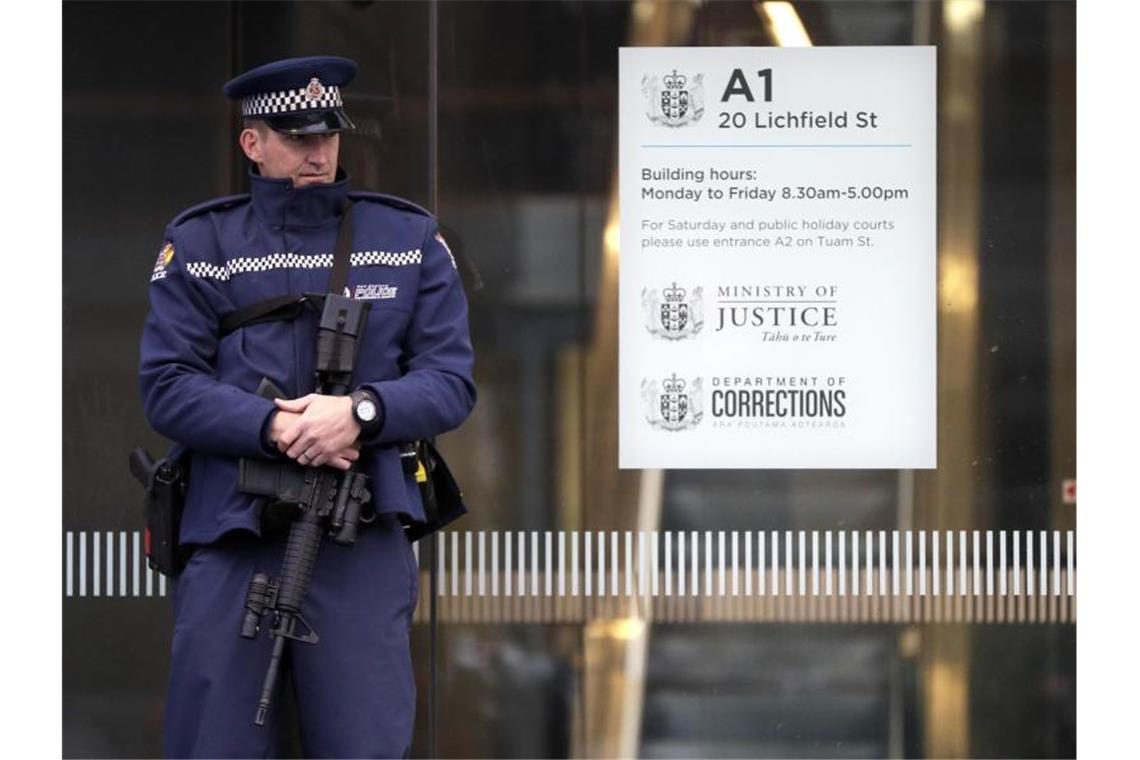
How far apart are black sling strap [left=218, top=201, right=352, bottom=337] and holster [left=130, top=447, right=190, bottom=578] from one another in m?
0.32

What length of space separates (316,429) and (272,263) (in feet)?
1.55

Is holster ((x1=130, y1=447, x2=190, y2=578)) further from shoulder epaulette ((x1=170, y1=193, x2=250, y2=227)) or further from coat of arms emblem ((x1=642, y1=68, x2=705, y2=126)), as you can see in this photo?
coat of arms emblem ((x1=642, y1=68, x2=705, y2=126))

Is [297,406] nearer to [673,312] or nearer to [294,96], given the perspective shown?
[294,96]

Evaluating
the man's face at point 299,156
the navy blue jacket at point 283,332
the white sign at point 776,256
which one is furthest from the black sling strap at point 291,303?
the white sign at point 776,256

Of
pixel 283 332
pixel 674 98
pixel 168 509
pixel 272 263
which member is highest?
pixel 674 98

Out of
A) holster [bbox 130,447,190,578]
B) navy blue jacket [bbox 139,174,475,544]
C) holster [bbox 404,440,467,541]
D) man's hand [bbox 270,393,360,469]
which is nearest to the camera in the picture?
man's hand [bbox 270,393,360,469]

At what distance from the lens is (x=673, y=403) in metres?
6.48

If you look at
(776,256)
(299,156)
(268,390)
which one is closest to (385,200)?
(299,156)

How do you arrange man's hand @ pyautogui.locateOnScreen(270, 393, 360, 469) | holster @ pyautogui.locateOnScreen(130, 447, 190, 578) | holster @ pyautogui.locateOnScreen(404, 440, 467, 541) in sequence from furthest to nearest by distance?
holster @ pyautogui.locateOnScreen(404, 440, 467, 541) → holster @ pyautogui.locateOnScreen(130, 447, 190, 578) → man's hand @ pyautogui.locateOnScreen(270, 393, 360, 469)

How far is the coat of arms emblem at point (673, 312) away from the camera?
21.2 feet

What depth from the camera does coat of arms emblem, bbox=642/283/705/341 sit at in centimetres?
646

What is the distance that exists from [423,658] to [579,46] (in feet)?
6.04

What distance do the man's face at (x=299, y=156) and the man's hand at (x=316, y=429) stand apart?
56cm

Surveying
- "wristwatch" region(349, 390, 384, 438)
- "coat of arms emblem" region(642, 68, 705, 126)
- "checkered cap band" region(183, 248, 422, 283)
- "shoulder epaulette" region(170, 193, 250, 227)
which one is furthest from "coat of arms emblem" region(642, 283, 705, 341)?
"wristwatch" region(349, 390, 384, 438)
